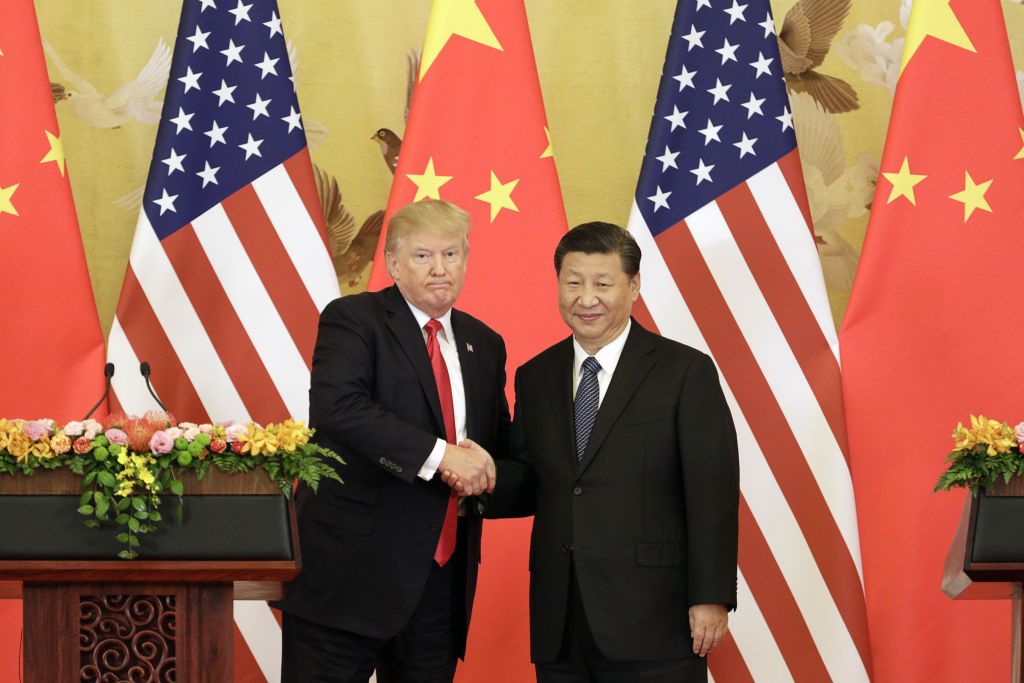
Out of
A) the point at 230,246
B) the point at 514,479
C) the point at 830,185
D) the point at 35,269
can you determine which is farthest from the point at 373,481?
the point at 830,185

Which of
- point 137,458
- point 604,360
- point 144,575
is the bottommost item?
point 144,575

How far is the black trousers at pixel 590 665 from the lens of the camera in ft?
8.28

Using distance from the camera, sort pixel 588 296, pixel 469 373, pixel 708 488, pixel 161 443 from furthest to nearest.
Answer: pixel 469 373, pixel 588 296, pixel 708 488, pixel 161 443

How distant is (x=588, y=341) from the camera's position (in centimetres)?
274

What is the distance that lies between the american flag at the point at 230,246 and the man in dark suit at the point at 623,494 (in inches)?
50.6

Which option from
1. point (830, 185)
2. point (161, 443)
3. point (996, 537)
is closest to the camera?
point (161, 443)

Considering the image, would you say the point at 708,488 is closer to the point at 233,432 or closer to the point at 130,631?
the point at 233,432

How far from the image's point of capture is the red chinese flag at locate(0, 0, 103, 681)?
362cm

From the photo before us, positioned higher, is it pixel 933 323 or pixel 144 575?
pixel 933 323

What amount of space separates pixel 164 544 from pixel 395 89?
2.49 meters

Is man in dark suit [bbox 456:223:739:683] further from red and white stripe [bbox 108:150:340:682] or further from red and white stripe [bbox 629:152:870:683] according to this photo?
red and white stripe [bbox 108:150:340:682]

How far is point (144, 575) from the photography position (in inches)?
85.7

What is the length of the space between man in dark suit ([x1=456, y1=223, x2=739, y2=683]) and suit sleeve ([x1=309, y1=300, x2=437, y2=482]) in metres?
0.24

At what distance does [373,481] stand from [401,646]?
41 centimetres
